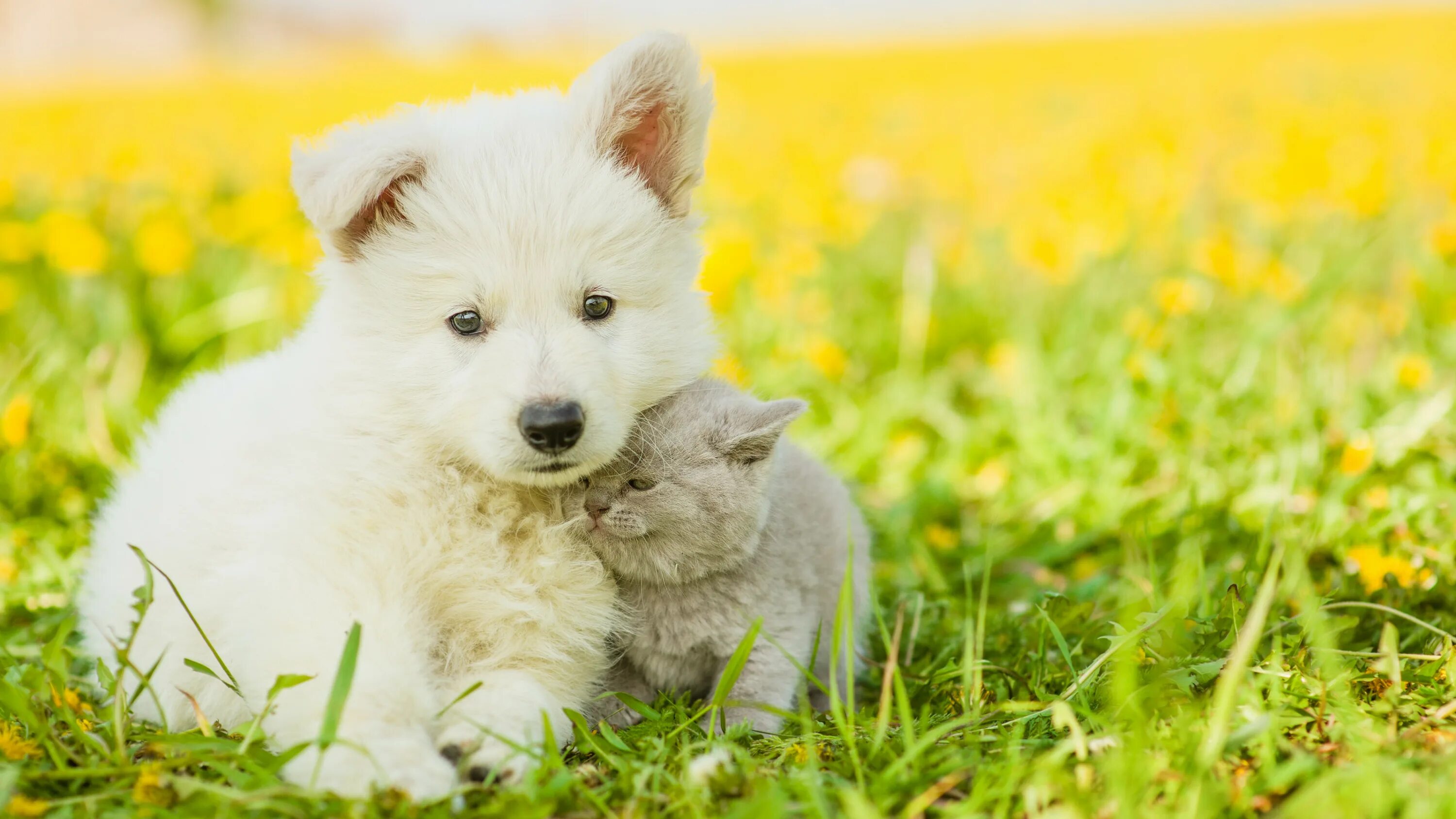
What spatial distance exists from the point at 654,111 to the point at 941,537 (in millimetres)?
2061

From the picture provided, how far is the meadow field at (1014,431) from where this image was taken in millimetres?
2107

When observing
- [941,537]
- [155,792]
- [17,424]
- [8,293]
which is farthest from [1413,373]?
[8,293]

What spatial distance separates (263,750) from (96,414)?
9.41 feet

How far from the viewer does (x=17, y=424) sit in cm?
382

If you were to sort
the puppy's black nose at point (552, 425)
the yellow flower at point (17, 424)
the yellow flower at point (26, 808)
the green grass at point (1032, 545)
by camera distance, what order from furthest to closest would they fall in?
1. the yellow flower at point (17, 424)
2. the puppy's black nose at point (552, 425)
3. the green grass at point (1032, 545)
4. the yellow flower at point (26, 808)

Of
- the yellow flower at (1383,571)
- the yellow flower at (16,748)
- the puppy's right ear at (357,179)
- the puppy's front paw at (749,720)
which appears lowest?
the puppy's front paw at (749,720)

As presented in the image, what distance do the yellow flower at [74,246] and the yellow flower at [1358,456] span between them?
5.34 m

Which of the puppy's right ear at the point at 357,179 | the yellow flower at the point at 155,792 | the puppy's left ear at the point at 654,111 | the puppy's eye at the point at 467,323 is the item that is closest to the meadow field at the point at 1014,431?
the yellow flower at the point at 155,792

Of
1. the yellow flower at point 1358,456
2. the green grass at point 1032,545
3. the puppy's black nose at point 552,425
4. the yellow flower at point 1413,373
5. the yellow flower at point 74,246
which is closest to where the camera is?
the green grass at point 1032,545

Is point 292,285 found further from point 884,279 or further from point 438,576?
point 438,576

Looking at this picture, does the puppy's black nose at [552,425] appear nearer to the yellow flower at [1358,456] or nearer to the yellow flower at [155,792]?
the yellow flower at [155,792]

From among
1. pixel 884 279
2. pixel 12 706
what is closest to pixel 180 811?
pixel 12 706

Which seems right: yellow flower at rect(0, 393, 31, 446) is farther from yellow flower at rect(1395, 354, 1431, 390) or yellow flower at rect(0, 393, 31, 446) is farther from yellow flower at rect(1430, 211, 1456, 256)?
yellow flower at rect(1430, 211, 1456, 256)

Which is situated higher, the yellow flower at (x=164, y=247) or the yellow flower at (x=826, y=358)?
the yellow flower at (x=164, y=247)
